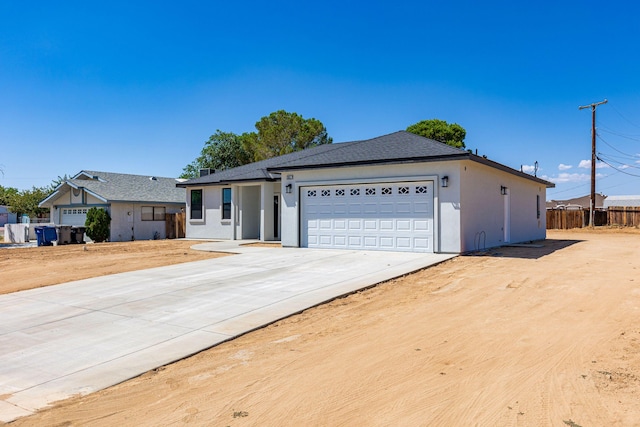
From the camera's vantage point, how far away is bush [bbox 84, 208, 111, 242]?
82.1 ft

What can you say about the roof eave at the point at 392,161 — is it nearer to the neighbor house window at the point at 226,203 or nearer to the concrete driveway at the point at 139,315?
the concrete driveway at the point at 139,315

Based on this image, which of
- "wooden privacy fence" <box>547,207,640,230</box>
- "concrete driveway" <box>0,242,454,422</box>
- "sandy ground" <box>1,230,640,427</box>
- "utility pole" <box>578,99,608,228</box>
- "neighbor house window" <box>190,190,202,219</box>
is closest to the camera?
"sandy ground" <box>1,230,640,427</box>

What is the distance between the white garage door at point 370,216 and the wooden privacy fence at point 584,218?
2492cm

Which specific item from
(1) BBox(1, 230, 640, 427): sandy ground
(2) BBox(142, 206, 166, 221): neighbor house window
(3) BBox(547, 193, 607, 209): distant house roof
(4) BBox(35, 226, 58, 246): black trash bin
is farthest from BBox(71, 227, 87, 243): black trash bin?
(3) BBox(547, 193, 607, 209): distant house roof

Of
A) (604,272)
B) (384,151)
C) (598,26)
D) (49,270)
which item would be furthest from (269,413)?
(598,26)

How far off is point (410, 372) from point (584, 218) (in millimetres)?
35290

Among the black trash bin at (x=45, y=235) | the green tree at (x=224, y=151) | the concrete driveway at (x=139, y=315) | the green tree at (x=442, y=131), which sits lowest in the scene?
the concrete driveway at (x=139, y=315)

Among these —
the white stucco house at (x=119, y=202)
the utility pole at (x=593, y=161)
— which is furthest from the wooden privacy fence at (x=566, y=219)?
the white stucco house at (x=119, y=202)

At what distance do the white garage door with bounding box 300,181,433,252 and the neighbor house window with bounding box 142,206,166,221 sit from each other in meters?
A: 16.0

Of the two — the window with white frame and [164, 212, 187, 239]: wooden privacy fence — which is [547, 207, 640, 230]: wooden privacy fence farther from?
[164, 212, 187, 239]: wooden privacy fence

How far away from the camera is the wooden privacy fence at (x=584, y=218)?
3262 centimetres

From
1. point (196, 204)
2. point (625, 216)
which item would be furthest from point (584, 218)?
point (196, 204)

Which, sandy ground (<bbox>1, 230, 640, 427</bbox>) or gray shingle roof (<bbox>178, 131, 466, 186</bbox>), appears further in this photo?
gray shingle roof (<bbox>178, 131, 466, 186</bbox>)

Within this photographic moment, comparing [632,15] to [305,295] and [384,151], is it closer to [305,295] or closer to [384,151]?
[384,151]
